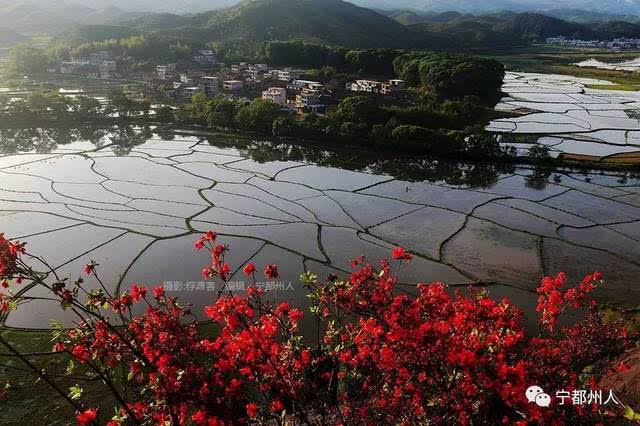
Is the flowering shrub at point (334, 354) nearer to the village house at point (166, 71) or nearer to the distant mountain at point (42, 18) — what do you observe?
the village house at point (166, 71)

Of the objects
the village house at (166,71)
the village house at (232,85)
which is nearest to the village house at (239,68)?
the village house at (166,71)

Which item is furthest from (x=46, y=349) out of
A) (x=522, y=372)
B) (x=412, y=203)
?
(x=412, y=203)

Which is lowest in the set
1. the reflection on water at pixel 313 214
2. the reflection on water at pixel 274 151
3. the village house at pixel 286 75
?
the reflection on water at pixel 313 214

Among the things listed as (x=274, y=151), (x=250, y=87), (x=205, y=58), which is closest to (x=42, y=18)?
(x=205, y=58)

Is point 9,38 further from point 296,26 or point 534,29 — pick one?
point 534,29

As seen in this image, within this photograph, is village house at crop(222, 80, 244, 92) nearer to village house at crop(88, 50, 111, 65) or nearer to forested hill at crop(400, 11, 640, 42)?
village house at crop(88, 50, 111, 65)

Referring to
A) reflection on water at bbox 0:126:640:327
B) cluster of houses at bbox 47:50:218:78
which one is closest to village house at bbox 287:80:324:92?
reflection on water at bbox 0:126:640:327

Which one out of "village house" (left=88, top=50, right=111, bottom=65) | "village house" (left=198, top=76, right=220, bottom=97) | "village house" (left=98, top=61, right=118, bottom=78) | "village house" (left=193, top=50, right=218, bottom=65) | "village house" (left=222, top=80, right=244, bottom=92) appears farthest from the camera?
"village house" (left=88, top=50, right=111, bottom=65)

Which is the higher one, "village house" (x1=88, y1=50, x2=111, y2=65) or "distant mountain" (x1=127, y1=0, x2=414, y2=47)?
"distant mountain" (x1=127, y1=0, x2=414, y2=47)
